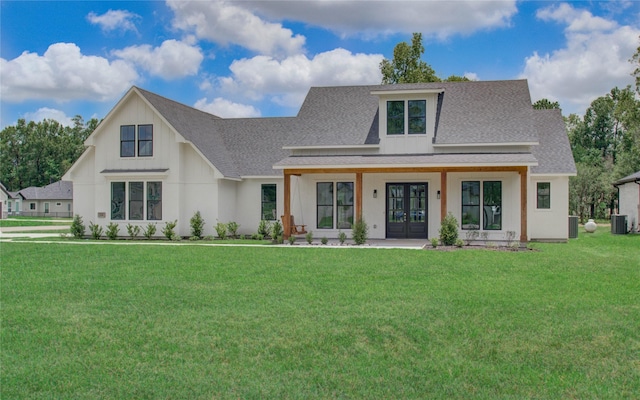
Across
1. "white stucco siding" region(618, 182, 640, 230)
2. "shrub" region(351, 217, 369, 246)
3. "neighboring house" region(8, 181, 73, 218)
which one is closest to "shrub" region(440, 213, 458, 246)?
"shrub" region(351, 217, 369, 246)

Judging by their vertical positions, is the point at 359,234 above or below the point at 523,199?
below

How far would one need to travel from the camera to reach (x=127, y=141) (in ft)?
83.3

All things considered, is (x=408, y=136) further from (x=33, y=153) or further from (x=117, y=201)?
(x=33, y=153)

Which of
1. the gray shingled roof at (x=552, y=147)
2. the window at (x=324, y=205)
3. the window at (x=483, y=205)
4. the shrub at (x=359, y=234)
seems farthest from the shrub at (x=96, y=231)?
the gray shingled roof at (x=552, y=147)

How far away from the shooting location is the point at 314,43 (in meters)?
21.6

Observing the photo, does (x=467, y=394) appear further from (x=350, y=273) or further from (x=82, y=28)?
(x=82, y=28)

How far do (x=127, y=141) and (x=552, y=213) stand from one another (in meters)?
17.5

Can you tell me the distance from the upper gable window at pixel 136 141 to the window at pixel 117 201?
53.0 inches

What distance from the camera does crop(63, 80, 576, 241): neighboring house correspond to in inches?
853

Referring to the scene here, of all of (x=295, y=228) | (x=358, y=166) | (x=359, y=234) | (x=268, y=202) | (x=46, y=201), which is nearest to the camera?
(x=359, y=234)

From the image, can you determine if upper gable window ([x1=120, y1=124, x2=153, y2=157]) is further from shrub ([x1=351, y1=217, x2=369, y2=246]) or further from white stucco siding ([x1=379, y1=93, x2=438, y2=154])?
shrub ([x1=351, y1=217, x2=369, y2=246])

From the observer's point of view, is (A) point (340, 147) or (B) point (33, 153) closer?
(A) point (340, 147)

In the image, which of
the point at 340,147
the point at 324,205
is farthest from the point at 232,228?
the point at 340,147

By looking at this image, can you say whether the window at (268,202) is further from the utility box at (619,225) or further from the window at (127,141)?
the utility box at (619,225)
